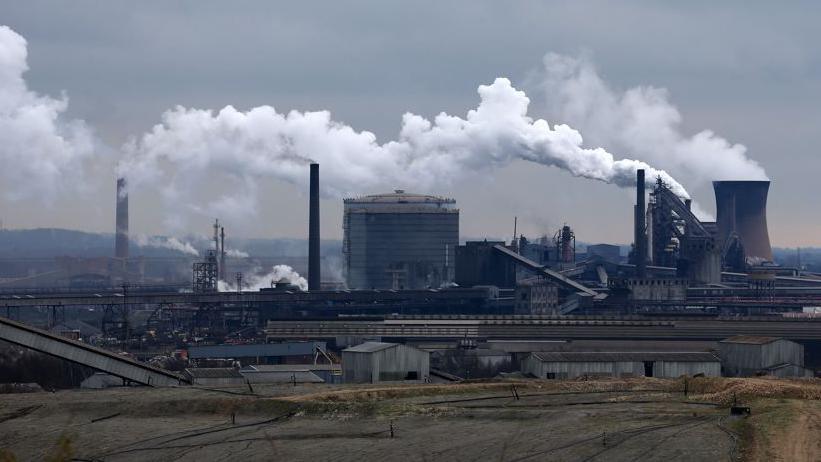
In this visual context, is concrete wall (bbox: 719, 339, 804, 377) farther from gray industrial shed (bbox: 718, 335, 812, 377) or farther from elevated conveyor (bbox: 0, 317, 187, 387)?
elevated conveyor (bbox: 0, 317, 187, 387)

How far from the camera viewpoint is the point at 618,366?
82188 mm

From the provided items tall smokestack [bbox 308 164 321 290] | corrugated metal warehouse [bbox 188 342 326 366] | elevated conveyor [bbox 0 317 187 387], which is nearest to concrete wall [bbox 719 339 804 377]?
elevated conveyor [bbox 0 317 187 387]

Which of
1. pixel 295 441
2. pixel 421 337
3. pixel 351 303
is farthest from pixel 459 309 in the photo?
pixel 295 441

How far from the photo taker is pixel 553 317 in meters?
153

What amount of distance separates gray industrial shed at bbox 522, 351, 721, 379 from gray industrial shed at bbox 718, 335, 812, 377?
1.93 m

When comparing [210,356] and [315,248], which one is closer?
[210,356]

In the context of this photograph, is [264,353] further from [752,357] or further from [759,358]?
[759,358]

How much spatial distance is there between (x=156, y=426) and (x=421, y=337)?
8211cm

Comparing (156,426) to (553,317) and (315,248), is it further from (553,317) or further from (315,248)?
(315,248)

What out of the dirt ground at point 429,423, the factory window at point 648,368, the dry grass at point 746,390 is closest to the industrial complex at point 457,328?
the factory window at point 648,368

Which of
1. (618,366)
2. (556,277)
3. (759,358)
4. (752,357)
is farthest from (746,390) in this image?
(556,277)

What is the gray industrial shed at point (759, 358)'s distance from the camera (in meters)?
84.6

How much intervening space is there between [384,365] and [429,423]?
19.8m

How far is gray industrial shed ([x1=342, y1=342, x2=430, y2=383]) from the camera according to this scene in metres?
76.1
